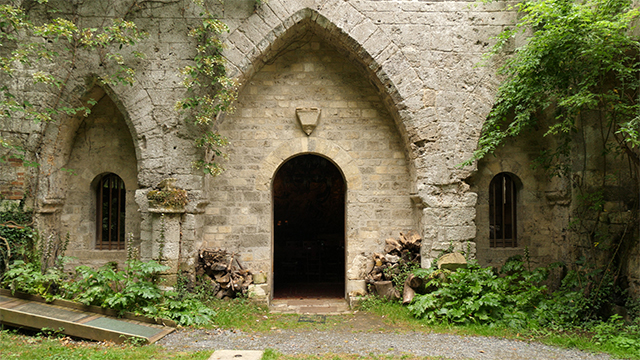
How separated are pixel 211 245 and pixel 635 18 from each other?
25.5ft

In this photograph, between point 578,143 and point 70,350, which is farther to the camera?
point 578,143

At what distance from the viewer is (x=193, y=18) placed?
21.3ft

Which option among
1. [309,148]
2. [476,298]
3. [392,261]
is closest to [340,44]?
[309,148]

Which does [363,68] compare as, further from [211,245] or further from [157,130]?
[211,245]

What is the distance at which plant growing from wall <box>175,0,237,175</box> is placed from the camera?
607 centimetres

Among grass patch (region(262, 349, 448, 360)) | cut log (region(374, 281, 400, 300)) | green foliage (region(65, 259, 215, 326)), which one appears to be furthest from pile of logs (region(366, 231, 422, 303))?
green foliage (region(65, 259, 215, 326))

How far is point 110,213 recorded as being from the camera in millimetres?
7312

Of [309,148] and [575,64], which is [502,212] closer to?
[575,64]

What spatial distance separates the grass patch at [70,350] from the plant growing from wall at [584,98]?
219 inches

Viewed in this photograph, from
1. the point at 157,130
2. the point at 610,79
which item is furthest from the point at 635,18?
the point at 157,130

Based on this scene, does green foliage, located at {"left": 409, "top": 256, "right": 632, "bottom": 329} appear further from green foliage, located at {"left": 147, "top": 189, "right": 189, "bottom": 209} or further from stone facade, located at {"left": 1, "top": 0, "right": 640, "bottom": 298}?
green foliage, located at {"left": 147, "top": 189, "right": 189, "bottom": 209}

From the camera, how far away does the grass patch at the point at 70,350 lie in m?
4.21

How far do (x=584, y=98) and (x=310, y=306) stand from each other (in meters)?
5.61

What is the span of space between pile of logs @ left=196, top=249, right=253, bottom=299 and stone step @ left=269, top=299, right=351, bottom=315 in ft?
2.52
